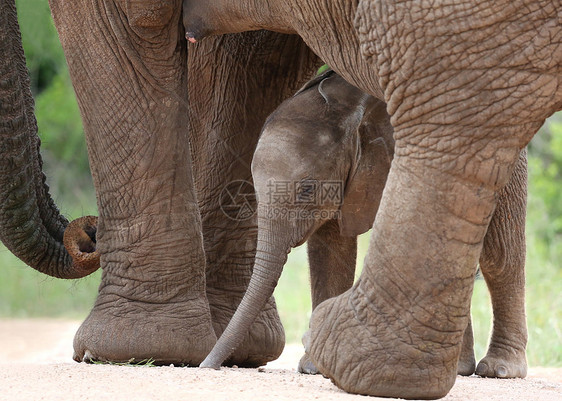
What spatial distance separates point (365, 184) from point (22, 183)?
117 cm

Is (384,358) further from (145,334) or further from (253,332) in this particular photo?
(253,332)

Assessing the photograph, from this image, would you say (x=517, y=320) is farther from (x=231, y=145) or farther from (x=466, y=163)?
(x=466, y=163)

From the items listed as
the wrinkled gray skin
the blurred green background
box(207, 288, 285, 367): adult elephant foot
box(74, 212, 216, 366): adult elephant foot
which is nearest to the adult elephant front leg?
box(74, 212, 216, 366): adult elephant foot

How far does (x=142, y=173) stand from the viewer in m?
3.57

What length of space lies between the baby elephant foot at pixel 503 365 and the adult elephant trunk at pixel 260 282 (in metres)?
0.94

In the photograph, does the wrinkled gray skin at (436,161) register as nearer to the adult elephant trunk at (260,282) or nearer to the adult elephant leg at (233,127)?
the adult elephant trunk at (260,282)

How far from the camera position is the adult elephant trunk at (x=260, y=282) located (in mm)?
3314

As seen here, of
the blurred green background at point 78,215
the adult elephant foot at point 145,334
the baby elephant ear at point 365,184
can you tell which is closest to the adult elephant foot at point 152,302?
the adult elephant foot at point 145,334

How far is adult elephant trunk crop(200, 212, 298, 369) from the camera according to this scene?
3314mm

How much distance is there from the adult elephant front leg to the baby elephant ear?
0.53m

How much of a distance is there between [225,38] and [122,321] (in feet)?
3.68

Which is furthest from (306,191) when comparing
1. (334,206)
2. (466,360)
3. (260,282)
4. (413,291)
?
(466,360)

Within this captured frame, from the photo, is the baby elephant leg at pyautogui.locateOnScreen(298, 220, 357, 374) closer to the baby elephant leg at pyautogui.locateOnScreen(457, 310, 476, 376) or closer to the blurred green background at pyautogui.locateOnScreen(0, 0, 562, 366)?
the baby elephant leg at pyautogui.locateOnScreen(457, 310, 476, 376)

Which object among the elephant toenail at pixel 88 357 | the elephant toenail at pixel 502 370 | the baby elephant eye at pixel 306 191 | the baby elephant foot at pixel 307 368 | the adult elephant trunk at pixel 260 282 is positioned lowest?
the elephant toenail at pixel 88 357
